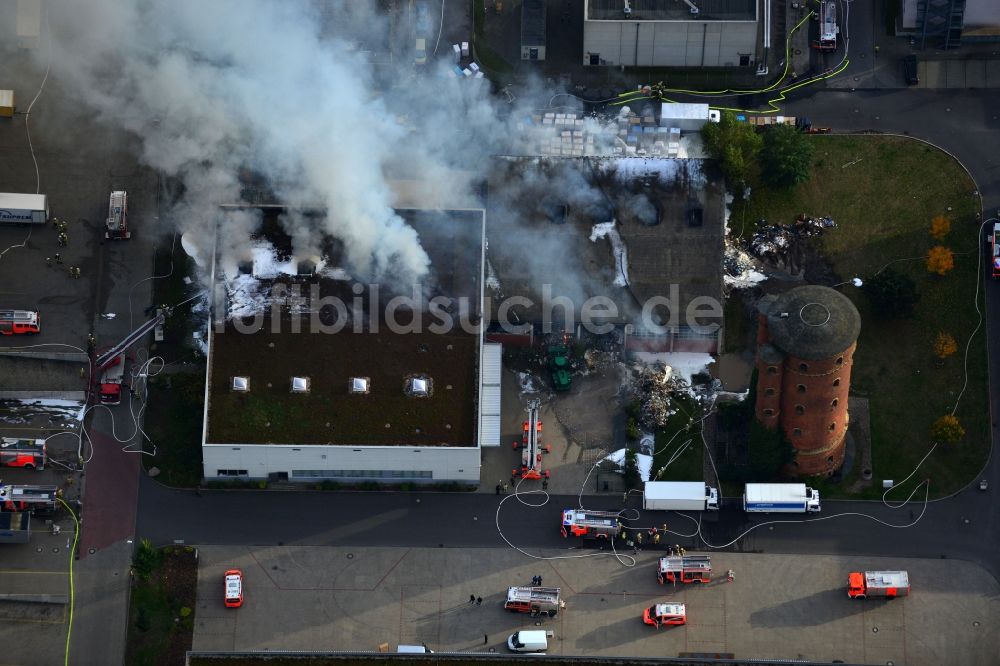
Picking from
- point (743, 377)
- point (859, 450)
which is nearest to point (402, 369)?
point (743, 377)

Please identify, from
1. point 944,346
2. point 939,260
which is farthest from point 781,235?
point 944,346

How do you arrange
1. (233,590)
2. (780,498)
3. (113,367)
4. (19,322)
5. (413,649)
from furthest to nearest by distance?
(19,322) < (113,367) < (780,498) < (233,590) < (413,649)

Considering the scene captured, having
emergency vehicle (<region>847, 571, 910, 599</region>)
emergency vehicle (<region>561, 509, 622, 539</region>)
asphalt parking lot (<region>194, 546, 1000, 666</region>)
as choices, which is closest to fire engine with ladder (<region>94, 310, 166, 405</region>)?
asphalt parking lot (<region>194, 546, 1000, 666</region>)

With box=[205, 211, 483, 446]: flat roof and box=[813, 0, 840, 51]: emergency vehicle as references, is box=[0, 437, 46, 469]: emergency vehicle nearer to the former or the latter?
box=[205, 211, 483, 446]: flat roof

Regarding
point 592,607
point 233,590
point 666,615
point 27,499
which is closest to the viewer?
point 666,615

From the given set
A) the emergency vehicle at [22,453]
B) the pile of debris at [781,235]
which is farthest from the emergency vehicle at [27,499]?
the pile of debris at [781,235]

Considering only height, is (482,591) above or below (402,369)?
below

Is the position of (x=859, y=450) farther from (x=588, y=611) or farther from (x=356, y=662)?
(x=356, y=662)

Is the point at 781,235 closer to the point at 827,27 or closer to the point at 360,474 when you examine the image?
the point at 827,27
